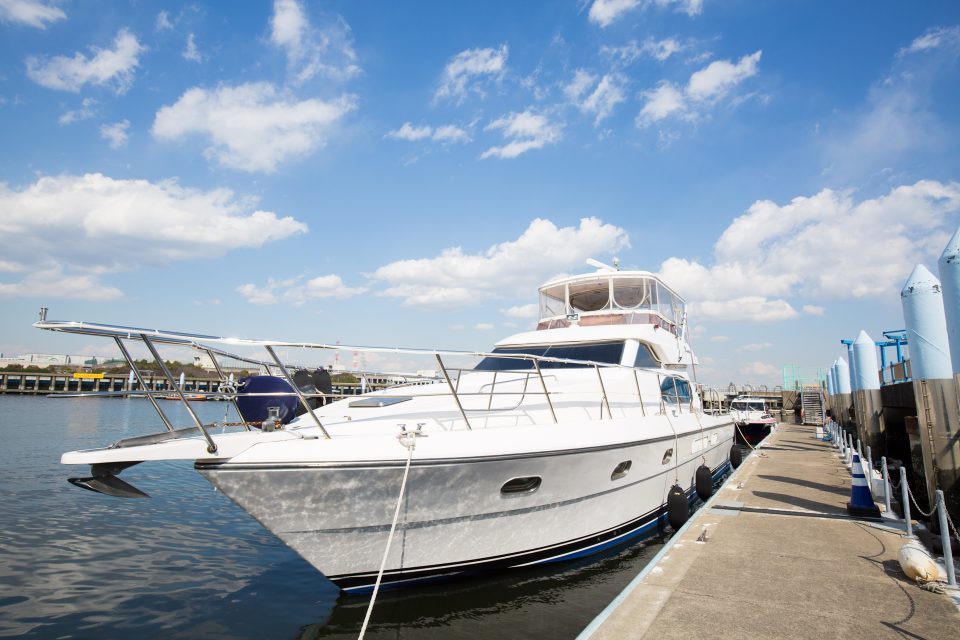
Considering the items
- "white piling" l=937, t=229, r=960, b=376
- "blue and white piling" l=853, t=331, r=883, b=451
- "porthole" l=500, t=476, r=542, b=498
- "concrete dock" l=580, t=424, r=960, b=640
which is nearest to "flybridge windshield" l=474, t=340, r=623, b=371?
"concrete dock" l=580, t=424, r=960, b=640

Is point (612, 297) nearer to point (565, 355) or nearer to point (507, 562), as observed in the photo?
point (565, 355)

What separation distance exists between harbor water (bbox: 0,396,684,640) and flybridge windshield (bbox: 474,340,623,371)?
262 cm

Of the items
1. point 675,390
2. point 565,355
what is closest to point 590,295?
point 675,390

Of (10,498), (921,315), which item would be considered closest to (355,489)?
(921,315)

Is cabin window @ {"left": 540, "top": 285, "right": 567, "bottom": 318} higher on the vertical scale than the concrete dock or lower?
higher

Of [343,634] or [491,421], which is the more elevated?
[491,421]

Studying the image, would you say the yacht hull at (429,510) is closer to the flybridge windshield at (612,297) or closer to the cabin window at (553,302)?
the flybridge windshield at (612,297)

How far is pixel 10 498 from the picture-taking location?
877 cm

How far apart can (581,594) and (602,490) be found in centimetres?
110

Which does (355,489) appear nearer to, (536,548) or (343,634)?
(343,634)

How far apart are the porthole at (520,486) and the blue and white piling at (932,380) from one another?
4448 mm

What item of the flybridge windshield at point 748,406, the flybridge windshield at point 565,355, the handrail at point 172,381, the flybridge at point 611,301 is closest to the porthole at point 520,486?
the handrail at point 172,381

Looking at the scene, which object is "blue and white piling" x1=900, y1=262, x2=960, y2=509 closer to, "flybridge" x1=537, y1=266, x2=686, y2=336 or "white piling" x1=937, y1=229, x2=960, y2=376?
"white piling" x1=937, y1=229, x2=960, y2=376

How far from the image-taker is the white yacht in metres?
4.23
